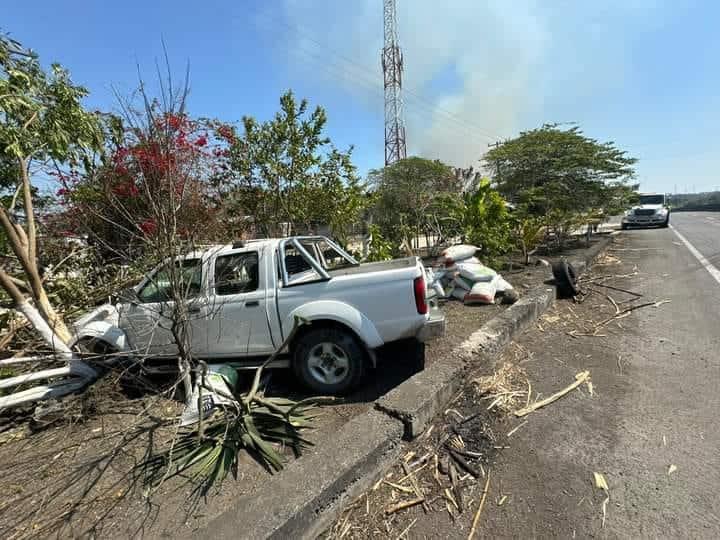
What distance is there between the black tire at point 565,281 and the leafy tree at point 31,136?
767 cm

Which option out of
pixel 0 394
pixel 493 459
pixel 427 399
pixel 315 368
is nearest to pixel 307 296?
pixel 315 368

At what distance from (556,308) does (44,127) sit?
7.96 meters

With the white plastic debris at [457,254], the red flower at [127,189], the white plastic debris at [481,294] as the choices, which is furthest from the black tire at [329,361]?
the white plastic debris at [457,254]

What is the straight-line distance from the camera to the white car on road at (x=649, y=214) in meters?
21.4

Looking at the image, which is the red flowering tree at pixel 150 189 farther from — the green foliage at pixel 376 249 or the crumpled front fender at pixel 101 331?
the green foliage at pixel 376 249

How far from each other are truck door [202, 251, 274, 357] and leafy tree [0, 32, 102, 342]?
1.63 metres

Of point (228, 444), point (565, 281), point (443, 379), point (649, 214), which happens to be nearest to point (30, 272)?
point (228, 444)

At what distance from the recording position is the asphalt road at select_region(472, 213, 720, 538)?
78.7 inches

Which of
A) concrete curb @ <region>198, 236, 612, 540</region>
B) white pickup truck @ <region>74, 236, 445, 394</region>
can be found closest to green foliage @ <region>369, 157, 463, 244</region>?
white pickup truck @ <region>74, 236, 445, 394</region>

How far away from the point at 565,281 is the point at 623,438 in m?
4.52

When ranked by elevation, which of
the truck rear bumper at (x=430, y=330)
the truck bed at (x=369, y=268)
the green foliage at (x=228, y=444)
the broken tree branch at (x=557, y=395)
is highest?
the truck bed at (x=369, y=268)

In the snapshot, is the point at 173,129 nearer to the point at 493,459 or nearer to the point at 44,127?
the point at 44,127

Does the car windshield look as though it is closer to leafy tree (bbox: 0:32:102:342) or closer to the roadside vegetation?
the roadside vegetation

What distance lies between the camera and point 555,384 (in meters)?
3.58
